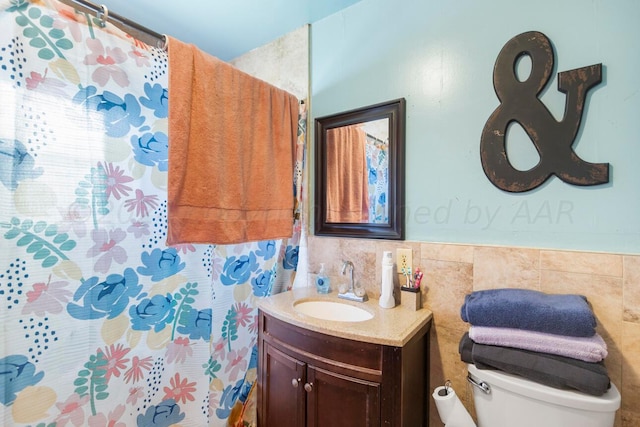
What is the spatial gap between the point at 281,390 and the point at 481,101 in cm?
157

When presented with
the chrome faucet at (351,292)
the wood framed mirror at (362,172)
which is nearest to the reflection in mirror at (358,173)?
the wood framed mirror at (362,172)

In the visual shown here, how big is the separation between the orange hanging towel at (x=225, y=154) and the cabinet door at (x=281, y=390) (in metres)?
0.59

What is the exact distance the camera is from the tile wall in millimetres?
967

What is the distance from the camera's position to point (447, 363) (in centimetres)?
128

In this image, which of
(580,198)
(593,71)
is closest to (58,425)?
(580,198)

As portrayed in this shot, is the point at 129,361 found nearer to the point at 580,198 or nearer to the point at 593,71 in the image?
the point at 580,198

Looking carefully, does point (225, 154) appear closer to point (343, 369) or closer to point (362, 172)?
point (362, 172)

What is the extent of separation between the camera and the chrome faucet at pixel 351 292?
1.50 metres

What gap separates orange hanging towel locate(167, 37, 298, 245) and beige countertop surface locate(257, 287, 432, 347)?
1.19 feet

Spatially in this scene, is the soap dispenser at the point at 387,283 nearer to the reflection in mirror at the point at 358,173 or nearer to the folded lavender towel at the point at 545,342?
the reflection in mirror at the point at 358,173

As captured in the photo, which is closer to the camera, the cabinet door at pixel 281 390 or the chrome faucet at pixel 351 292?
the cabinet door at pixel 281 390

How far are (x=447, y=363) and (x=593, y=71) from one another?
127 centimetres

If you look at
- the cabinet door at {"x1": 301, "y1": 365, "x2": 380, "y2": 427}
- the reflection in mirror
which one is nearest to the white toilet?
the cabinet door at {"x1": 301, "y1": 365, "x2": 380, "y2": 427}

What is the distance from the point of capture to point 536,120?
1.12 m
